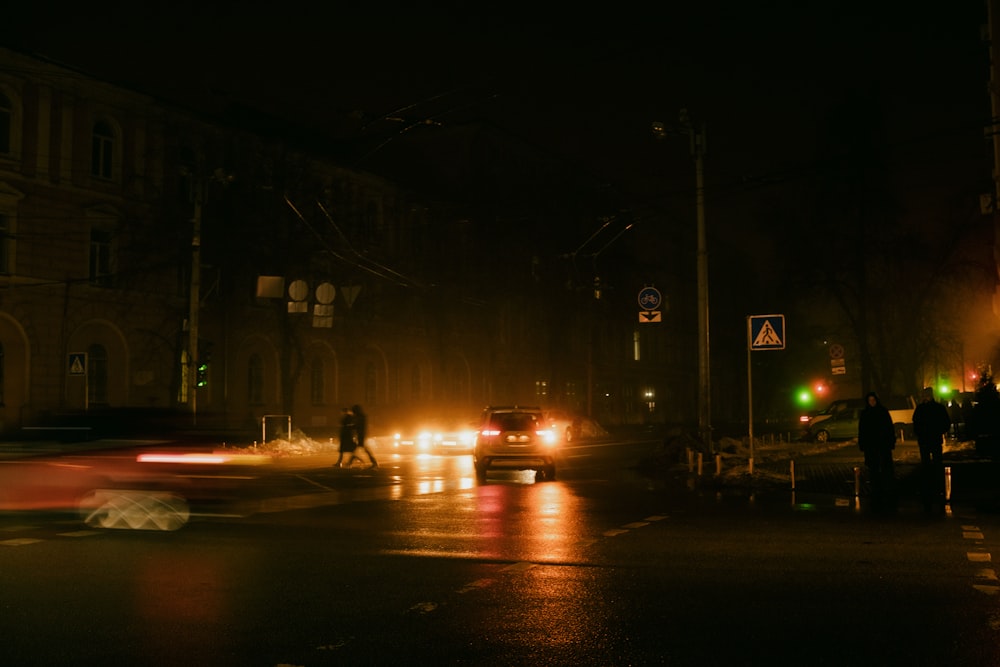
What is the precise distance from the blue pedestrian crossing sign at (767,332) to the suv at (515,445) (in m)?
5.22

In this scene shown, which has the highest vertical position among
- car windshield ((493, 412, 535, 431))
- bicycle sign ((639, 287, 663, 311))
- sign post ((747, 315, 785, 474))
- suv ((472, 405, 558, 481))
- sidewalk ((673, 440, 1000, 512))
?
bicycle sign ((639, 287, 663, 311))

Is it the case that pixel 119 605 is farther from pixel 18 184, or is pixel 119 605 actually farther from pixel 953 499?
pixel 18 184

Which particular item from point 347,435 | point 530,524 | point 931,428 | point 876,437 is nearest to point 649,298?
point 931,428

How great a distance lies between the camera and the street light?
26.1 m

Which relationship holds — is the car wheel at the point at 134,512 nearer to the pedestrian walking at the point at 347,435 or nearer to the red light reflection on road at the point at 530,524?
the red light reflection on road at the point at 530,524

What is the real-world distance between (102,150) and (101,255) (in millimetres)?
4266

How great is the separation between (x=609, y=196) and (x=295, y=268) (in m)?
24.5

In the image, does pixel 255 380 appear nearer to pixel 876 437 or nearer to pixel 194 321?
pixel 194 321

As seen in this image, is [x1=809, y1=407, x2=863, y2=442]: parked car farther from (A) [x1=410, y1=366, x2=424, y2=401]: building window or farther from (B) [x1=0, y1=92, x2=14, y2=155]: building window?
(B) [x1=0, y1=92, x2=14, y2=155]: building window

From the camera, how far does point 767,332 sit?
21312mm

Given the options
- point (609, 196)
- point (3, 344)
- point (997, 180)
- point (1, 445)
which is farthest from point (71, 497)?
point (609, 196)

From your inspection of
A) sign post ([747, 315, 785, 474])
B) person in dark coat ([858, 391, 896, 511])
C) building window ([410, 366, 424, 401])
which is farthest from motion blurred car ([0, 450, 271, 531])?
building window ([410, 366, 424, 401])

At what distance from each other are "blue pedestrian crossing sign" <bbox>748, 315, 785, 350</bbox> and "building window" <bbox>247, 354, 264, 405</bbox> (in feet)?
110

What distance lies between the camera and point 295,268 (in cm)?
4222
